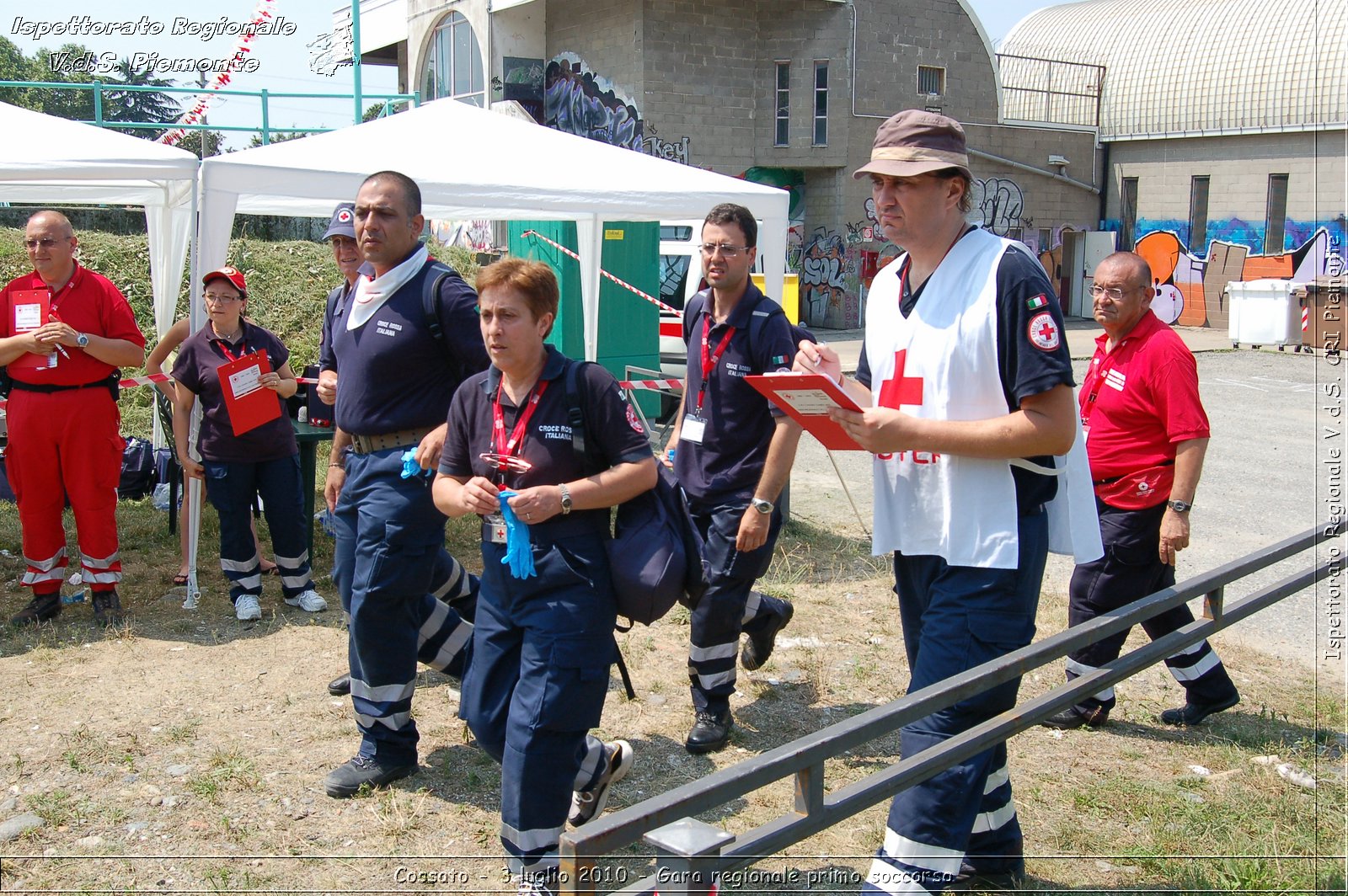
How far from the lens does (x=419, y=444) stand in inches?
153

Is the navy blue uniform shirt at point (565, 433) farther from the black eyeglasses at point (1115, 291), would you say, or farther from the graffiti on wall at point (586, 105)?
the graffiti on wall at point (586, 105)

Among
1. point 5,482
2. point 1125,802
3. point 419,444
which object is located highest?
point 419,444

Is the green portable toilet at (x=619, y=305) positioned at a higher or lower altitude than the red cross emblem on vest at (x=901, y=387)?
higher

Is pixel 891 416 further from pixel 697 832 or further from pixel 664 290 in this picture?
pixel 664 290

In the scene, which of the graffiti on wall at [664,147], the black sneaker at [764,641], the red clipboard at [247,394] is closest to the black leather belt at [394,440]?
the black sneaker at [764,641]

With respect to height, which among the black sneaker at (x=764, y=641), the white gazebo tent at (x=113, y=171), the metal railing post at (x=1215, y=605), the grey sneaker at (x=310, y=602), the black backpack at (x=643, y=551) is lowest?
the grey sneaker at (x=310, y=602)

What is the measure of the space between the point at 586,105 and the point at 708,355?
23563mm

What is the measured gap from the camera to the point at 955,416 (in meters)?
2.79

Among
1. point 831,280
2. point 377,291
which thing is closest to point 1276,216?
point 831,280

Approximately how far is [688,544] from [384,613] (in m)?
1.28

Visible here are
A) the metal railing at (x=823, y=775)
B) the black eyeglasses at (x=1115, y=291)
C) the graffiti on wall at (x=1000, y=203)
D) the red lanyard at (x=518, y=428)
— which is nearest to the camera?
the metal railing at (x=823, y=775)

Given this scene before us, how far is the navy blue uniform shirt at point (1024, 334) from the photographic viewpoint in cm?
265

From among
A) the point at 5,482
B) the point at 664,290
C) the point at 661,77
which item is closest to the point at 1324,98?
the point at 661,77

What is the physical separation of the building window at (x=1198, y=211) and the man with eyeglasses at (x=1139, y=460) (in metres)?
27.5
